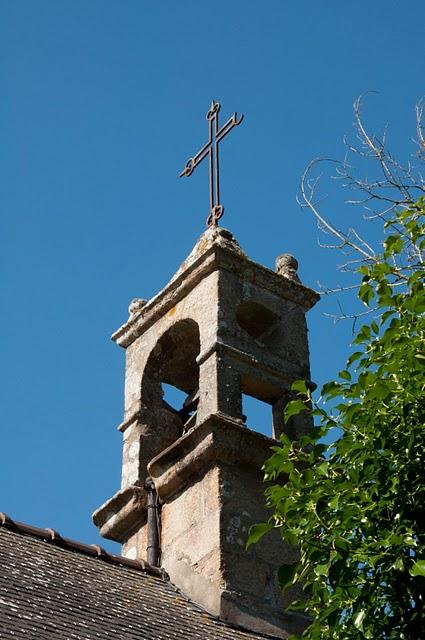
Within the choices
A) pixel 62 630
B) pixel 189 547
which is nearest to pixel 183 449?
Answer: pixel 189 547

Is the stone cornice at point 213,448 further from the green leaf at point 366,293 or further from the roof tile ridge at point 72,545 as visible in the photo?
the green leaf at point 366,293

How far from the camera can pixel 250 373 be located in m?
9.63

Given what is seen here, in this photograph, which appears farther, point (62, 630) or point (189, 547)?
point (189, 547)

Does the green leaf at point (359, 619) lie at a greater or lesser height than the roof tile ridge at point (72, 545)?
lesser

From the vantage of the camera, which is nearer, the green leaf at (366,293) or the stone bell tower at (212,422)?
the green leaf at (366,293)

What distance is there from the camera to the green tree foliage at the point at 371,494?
215 inches

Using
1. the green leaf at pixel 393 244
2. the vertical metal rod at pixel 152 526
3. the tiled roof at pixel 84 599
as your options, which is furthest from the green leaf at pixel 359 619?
the vertical metal rod at pixel 152 526

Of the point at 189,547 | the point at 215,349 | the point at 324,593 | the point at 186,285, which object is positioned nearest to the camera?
the point at 324,593

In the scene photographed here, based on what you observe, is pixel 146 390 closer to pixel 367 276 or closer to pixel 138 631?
pixel 138 631

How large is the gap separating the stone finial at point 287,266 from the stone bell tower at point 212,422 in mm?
11

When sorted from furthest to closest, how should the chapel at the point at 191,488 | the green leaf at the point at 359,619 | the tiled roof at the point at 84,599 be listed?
1. the chapel at the point at 191,488
2. the tiled roof at the point at 84,599
3. the green leaf at the point at 359,619

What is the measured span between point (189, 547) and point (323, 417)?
3.10 metres

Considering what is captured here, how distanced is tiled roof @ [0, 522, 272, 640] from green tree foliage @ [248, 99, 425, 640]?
1.57 meters

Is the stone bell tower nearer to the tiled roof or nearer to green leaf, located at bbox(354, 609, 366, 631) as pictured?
the tiled roof
